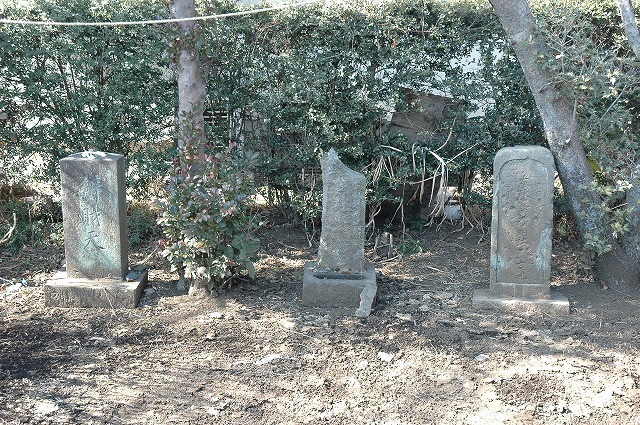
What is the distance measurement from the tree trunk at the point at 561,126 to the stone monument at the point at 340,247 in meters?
1.53

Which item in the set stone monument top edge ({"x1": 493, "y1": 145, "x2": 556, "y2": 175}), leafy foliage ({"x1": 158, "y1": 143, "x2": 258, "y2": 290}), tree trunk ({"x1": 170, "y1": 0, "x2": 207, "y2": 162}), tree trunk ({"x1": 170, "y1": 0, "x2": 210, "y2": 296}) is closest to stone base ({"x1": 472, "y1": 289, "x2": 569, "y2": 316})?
stone monument top edge ({"x1": 493, "y1": 145, "x2": 556, "y2": 175})

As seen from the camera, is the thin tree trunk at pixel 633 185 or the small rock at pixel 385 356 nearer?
the small rock at pixel 385 356

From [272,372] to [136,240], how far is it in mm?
3011

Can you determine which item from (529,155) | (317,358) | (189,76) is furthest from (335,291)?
(189,76)

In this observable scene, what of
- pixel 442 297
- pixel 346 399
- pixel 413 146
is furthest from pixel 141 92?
pixel 346 399

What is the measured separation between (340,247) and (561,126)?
1.94 m

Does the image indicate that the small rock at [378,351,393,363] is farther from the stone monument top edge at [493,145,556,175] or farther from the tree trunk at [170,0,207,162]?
the tree trunk at [170,0,207,162]

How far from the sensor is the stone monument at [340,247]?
17.3ft

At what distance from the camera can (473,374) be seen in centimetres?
423

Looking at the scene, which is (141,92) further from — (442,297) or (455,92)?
(442,297)

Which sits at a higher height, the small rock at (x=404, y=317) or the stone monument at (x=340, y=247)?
the stone monument at (x=340, y=247)

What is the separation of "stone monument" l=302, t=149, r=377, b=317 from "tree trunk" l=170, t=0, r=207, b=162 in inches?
44.2

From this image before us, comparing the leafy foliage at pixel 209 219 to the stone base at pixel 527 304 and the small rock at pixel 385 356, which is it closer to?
the small rock at pixel 385 356

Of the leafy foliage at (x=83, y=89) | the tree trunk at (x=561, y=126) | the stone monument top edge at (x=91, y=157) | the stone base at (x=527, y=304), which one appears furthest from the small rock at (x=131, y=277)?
the tree trunk at (x=561, y=126)
